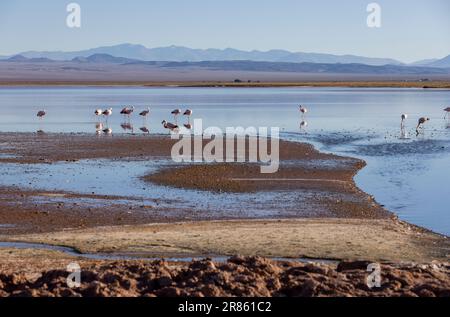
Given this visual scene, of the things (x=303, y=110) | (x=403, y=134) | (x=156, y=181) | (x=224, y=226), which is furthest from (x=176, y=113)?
(x=224, y=226)

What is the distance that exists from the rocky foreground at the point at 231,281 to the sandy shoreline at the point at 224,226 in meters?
1.49

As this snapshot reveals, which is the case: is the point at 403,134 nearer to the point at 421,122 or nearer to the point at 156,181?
the point at 421,122

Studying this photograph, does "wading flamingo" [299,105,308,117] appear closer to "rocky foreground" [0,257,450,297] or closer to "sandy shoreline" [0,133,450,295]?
"sandy shoreline" [0,133,450,295]

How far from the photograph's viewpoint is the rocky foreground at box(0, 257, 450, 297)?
324 inches

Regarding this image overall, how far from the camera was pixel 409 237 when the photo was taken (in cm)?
1346

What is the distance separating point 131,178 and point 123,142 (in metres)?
8.48

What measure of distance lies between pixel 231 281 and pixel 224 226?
19.0ft

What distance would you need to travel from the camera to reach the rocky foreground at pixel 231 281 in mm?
8234

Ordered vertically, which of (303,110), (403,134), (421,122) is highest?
(303,110)

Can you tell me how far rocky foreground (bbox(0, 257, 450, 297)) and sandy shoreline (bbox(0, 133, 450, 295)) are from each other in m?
1.49

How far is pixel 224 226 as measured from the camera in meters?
14.4

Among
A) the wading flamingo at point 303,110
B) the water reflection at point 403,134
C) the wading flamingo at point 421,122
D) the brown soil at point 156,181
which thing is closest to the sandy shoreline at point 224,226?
the brown soil at point 156,181

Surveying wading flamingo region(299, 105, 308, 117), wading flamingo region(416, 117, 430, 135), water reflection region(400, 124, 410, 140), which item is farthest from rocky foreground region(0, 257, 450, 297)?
wading flamingo region(299, 105, 308, 117)
